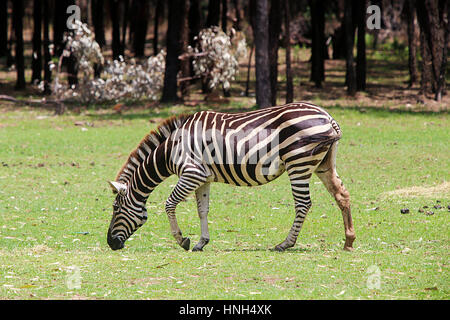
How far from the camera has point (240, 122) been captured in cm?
940

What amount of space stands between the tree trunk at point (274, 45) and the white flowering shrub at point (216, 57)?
1.84 meters

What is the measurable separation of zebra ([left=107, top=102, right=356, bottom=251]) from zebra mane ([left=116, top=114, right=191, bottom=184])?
14 millimetres

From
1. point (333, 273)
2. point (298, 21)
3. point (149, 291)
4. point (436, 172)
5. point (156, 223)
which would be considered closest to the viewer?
point (149, 291)

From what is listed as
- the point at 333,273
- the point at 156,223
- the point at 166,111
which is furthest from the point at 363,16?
the point at 333,273

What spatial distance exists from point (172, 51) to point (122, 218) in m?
15.8

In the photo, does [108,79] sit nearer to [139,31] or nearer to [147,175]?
[139,31]

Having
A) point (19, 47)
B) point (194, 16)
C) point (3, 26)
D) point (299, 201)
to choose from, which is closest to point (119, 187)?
point (299, 201)

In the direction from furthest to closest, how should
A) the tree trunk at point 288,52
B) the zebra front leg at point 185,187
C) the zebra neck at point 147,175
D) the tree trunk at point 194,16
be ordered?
the tree trunk at point 194,16 < the tree trunk at point 288,52 < the zebra neck at point 147,175 < the zebra front leg at point 185,187

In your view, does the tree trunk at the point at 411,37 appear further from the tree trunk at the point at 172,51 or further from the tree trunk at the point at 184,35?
the tree trunk at the point at 172,51

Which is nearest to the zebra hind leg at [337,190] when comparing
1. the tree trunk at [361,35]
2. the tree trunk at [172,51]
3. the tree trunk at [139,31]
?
the tree trunk at [172,51]

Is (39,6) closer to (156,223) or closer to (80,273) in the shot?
(156,223)

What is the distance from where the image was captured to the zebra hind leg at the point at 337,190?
356 inches

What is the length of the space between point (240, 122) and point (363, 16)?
62.6 ft

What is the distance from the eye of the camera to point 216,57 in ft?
82.5
